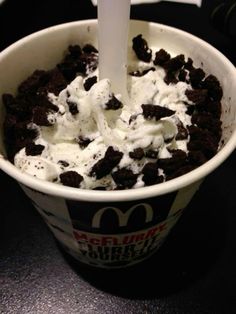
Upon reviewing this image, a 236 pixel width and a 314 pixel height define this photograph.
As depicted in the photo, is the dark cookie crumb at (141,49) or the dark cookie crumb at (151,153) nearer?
the dark cookie crumb at (151,153)

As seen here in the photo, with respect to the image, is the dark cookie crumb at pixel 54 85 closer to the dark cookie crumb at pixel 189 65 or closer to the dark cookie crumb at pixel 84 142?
the dark cookie crumb at pixel 84 142

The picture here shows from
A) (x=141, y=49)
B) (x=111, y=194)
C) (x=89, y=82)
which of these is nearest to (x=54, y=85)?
(x=89, y=82)

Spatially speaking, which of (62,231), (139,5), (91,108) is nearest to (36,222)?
(62,231)

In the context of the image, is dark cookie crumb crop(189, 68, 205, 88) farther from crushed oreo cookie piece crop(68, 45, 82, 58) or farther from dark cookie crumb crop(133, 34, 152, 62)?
crushed oreo cookie piece crop(68, 45, 82, 58)

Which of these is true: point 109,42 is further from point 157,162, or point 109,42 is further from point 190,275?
point 190,275

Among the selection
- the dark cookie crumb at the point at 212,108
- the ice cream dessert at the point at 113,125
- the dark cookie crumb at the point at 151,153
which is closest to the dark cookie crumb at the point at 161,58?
the ice cream dessert at the point at 113,125

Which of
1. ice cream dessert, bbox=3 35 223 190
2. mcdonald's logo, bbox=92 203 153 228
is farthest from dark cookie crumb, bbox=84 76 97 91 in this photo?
mcdonald's logo, bbox=92 203 153 228
